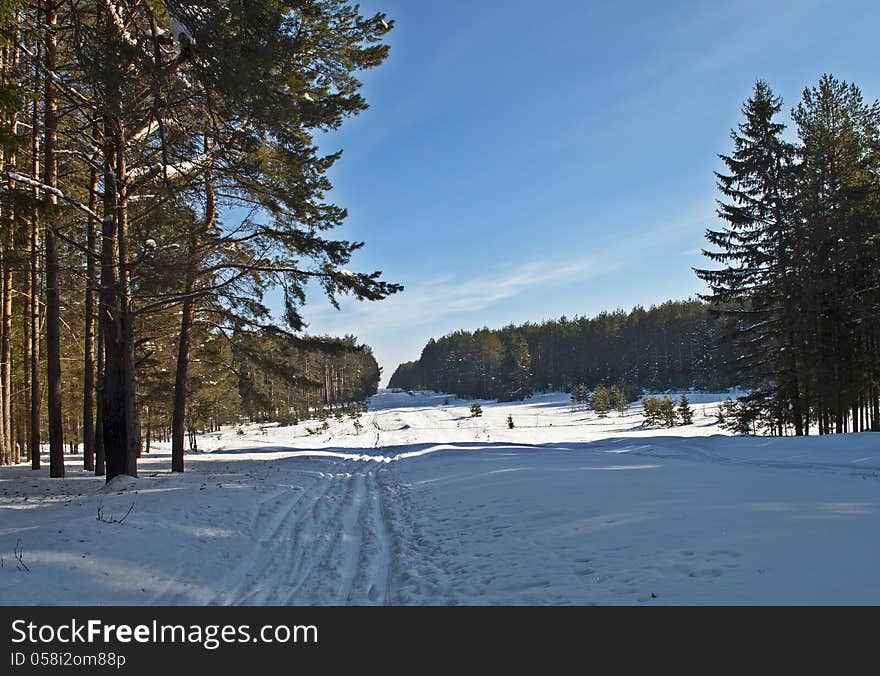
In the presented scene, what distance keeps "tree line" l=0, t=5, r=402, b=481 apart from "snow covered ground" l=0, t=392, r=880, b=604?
441 cm

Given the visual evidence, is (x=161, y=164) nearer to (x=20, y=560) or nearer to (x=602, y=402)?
(x=20, y=560)

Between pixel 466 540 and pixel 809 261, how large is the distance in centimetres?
2019

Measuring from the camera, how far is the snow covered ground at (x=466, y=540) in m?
4.51

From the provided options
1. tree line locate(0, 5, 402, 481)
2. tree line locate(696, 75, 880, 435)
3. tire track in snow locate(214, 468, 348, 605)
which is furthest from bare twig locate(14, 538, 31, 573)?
tree line locate(696, 75, 880, 435)

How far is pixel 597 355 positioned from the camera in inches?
3816

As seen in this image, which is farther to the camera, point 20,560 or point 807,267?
Result: point 807,267

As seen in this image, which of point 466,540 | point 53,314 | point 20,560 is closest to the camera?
point 20,560

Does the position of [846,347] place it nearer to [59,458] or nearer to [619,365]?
[59,458]

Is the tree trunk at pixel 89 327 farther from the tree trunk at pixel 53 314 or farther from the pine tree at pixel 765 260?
the pine tree at pixel 765 260

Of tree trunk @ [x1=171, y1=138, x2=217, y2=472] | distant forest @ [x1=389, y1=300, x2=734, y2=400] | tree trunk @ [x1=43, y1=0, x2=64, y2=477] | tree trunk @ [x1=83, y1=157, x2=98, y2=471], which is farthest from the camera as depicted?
distant forest @ [x1=389, y1=300, x2=734, y2=400]

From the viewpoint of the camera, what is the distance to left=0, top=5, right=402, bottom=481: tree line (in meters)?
6.53

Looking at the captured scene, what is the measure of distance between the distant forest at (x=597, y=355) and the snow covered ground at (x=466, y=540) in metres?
70.9

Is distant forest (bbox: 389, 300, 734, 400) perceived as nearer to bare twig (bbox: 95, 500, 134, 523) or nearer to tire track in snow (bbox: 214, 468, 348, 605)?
tire track in snow (bbox: 214, 468, 348, 605)

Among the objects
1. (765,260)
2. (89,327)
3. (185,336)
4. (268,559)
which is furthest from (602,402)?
(268,559)
